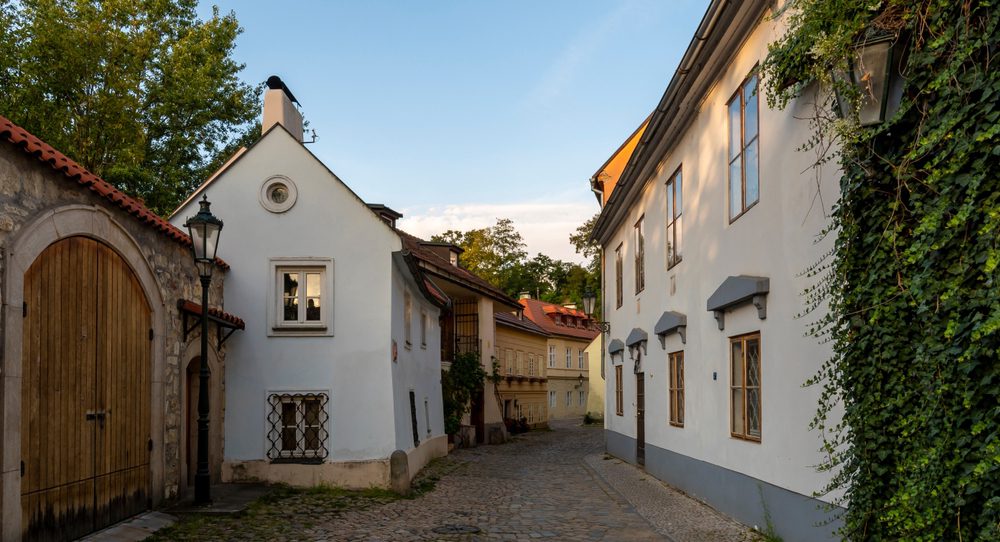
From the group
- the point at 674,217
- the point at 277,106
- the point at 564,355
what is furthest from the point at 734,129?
the point at 564,355

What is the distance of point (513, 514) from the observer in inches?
467

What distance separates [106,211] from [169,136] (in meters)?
19.7

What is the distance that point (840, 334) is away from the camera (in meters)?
6.20

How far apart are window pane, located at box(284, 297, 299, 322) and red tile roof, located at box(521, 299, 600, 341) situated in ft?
111

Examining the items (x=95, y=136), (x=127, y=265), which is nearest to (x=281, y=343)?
(x=127, y=265)

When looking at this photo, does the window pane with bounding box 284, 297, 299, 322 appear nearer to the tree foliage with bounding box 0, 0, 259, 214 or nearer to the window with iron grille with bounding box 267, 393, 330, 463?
the window with iron grille with bounding box 267, 393, 330, 463

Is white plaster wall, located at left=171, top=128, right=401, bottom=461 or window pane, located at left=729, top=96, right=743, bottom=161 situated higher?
window pane, located at left=729, top=96, right=743, bottom=161

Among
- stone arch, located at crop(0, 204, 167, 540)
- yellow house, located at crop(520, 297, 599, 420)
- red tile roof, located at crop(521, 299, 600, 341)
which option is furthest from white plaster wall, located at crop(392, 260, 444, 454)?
red tile roof, located at crop(521, 299, 600, 341)

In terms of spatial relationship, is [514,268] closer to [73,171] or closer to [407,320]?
[407,320]

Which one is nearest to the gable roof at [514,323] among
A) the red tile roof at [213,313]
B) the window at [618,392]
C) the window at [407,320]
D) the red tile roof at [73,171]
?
the window at [618,392]

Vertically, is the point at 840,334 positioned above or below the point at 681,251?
below

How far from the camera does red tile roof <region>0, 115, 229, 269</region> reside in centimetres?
721

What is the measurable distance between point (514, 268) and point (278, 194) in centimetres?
4968

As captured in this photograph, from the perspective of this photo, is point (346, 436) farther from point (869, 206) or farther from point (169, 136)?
point (169, 136)
